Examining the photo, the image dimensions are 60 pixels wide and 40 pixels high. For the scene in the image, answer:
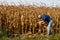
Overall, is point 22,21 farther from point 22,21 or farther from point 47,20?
point 47,20

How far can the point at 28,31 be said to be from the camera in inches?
497

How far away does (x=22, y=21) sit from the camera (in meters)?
12.7

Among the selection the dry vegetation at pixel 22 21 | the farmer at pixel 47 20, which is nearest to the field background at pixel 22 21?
the dry vegetation at pixel 22 21

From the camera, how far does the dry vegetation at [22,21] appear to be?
41.1ft

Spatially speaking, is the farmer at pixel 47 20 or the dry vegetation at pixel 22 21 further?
the dry vegetation at pixel 22 21

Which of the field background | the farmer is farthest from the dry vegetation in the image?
the farmer

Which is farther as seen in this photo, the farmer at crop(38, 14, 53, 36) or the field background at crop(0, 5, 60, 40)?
the field background at crop(0, 5, 60, 40)

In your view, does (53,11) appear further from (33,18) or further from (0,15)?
(0,15)

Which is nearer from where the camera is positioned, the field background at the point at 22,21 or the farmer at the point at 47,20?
the farmer at the point at 47,20

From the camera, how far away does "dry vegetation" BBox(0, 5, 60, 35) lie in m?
12.5

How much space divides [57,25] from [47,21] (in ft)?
3.32

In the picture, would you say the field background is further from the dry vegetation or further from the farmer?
the farmer

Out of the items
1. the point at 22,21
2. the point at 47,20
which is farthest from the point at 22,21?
the point at 47,20

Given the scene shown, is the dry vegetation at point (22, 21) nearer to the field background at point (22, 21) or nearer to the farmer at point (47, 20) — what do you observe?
the field background at point (22, 21)
